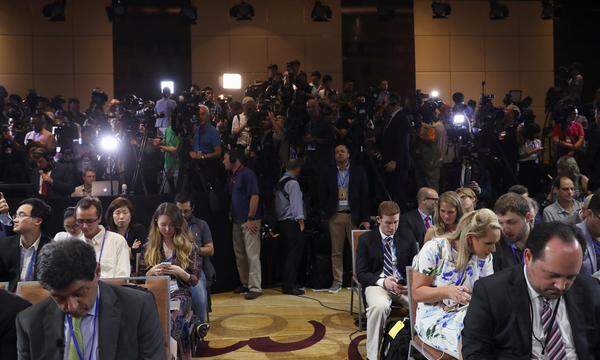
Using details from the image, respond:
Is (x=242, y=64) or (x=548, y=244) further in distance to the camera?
(x=242, y=64)

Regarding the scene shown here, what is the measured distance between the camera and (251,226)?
7016 millimetres

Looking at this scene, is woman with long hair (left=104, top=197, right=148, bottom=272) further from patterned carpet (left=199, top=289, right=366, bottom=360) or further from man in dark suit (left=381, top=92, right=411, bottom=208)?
man in dark suit (left=381, top=92, right=411, bottom=208)

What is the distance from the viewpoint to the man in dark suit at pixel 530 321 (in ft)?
7.29

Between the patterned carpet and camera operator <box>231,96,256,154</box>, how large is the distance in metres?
2.18

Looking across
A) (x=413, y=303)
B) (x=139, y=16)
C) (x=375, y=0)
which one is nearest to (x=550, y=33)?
(x=375, y=0)

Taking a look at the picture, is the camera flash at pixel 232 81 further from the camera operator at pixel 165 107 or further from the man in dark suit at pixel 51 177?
the man in dark suit at pixel 51 177

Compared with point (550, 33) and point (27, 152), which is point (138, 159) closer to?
point (27, 152)

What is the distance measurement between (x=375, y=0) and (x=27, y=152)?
735 centimetres

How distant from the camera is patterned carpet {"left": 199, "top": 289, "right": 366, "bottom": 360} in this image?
5000 mm

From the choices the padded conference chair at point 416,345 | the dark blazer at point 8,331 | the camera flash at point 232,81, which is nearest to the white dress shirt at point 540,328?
the padded conference chair at point 416,345

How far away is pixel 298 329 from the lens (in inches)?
221

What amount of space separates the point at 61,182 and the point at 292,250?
8.64 ft

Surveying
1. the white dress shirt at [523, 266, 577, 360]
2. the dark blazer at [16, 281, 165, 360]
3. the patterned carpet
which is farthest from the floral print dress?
the dark blazer at [16, 281, 165, 360]

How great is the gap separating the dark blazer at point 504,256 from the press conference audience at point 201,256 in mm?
2194
